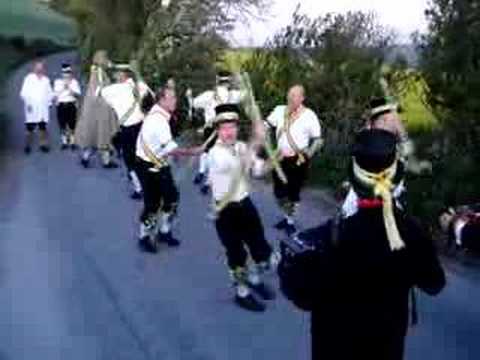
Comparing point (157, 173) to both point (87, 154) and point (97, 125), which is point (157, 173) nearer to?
point (97, 125)

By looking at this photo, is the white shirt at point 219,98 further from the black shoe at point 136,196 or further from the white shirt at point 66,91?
the white shirt at point 66,91

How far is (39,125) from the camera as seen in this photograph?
22.5 meters

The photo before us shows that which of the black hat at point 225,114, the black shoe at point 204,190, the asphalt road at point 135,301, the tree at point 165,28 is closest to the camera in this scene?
the asphalt road at point 135,301

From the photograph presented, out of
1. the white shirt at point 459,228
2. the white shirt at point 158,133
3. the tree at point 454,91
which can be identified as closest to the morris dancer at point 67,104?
the tree at point 454,91

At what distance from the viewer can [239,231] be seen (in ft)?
A: 33.9

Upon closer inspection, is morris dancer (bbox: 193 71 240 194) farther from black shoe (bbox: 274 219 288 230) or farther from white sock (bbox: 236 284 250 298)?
white sock (bbox: 236 284 250 298)

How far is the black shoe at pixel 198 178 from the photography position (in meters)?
18.0

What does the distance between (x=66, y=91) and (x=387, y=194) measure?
58.8ft

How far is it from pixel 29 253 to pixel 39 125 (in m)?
10.1

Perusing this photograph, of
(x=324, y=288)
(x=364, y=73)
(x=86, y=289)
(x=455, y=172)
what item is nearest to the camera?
(x=324, y=288)

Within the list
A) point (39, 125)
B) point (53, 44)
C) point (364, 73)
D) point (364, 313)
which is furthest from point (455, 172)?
point (39, 125)

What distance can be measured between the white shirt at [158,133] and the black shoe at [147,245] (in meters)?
1.01

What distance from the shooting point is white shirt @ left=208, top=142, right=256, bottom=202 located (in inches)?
405

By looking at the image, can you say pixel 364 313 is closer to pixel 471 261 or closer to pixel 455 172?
pixel 471 261
